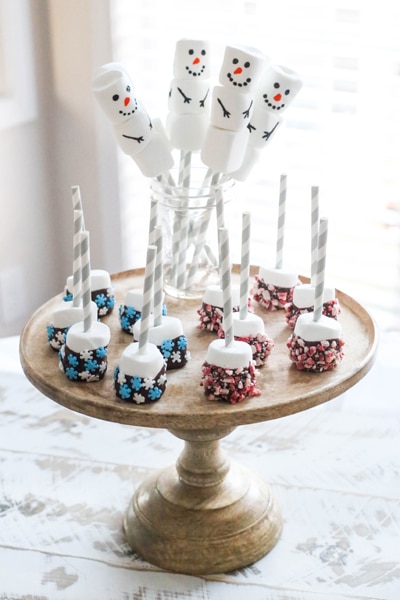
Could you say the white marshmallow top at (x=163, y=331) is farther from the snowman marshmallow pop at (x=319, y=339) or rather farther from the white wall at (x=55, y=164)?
the white wall at (x=55, y=164)

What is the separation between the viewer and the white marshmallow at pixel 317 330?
936mm

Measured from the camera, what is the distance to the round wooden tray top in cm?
86

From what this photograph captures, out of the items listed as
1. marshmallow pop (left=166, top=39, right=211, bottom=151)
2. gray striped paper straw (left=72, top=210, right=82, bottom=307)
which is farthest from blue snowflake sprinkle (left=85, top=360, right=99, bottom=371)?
marshmallow pop (left=166, top=39, right=211, bottom=151)

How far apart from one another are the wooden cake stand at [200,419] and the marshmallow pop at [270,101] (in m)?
0.22

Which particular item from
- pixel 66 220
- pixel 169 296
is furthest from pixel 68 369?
pixel 66 220

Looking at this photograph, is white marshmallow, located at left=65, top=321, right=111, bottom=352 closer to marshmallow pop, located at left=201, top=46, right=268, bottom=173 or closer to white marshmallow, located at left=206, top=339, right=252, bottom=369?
white marshmallow, located at left=206, top=339, right=252, bottom=369

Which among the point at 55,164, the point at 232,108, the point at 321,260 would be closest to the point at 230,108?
the point at 232,108

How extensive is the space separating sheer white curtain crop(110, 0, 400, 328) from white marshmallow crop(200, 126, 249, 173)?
0.62 meters

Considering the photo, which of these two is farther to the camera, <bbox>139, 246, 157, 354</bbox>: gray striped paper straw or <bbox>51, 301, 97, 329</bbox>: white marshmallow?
<bbox>51, 301, 97, 329</bbox>: white marshmallow

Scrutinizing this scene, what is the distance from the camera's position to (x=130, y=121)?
0.99m

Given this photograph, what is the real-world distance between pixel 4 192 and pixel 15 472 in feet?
2.62

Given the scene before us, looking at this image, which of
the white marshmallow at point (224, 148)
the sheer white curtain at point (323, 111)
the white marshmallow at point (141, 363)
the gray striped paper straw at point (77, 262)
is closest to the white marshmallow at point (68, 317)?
the gray striped paper straw at point (77, 262)

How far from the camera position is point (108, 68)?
97 centimetres

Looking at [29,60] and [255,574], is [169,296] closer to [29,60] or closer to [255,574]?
[255,574]
